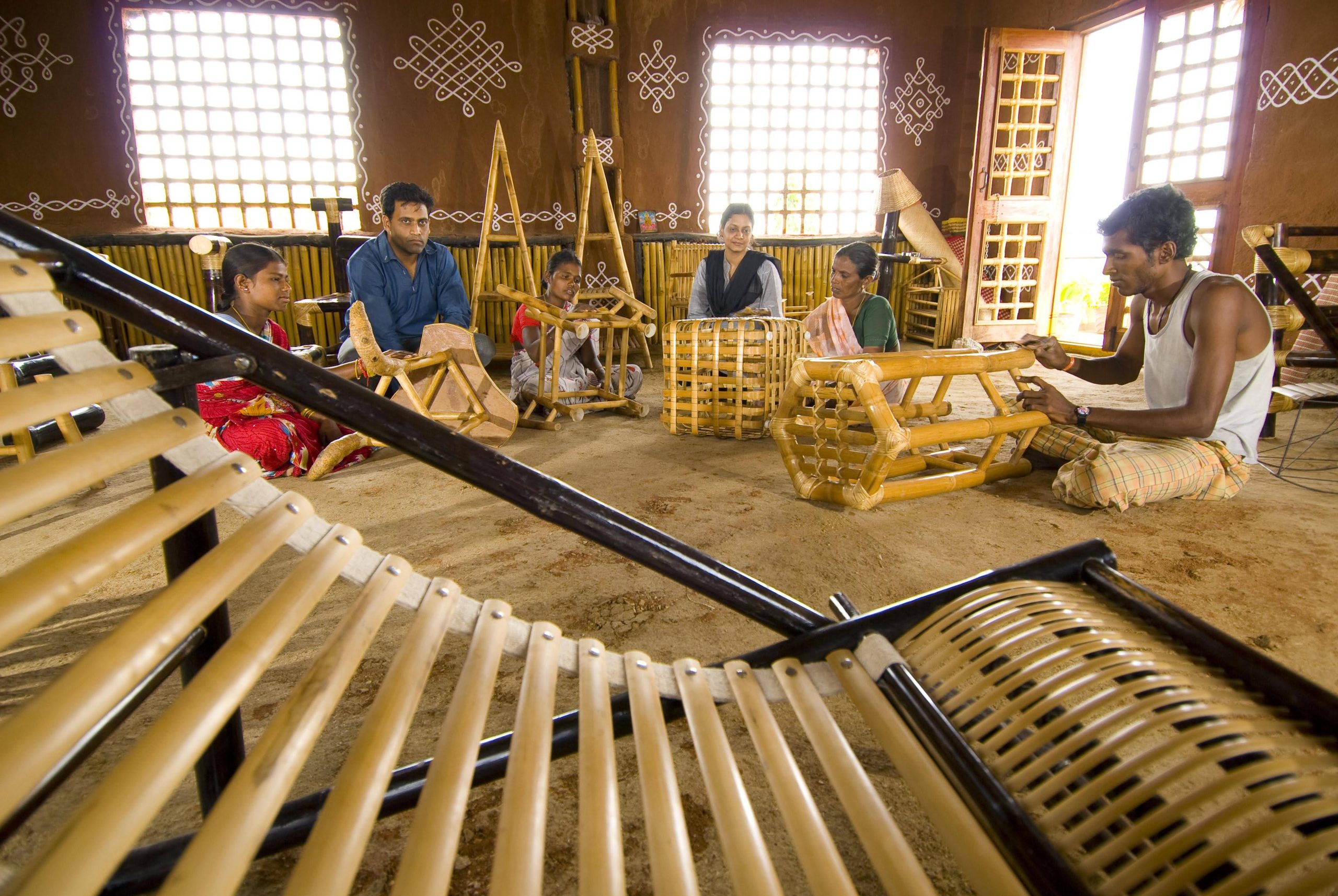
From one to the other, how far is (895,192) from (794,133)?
1516 millimetres

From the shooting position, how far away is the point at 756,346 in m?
3.54

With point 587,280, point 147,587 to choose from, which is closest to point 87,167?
point 587,280

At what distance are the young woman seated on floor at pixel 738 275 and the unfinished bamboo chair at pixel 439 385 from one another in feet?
4.93

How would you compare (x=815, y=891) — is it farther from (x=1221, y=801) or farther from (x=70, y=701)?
(x=1221, y=801)

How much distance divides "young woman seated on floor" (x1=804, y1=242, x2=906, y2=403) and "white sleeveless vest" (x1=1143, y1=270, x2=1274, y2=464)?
Result: 115 cm

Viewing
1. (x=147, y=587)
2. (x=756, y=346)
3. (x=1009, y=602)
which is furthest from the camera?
(x=756, y=346)

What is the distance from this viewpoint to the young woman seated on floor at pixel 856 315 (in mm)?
3555

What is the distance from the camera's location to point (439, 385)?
357 cm

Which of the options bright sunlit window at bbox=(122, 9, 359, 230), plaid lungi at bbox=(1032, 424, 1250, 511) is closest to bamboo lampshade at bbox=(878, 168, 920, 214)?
plaid lungi at bbox=(1032, 424, 1250, 511)

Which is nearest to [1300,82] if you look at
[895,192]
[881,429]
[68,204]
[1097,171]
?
[895,192]

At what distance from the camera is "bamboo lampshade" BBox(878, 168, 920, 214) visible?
22.3ft

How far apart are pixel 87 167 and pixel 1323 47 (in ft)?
31.5

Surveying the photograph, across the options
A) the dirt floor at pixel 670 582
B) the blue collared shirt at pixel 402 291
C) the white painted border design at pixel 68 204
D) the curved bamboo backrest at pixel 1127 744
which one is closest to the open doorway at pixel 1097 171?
the dirt floor at pixel 670 582

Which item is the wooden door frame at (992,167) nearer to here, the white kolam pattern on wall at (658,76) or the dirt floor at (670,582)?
the white kolam pattern on wall at (658,76)
